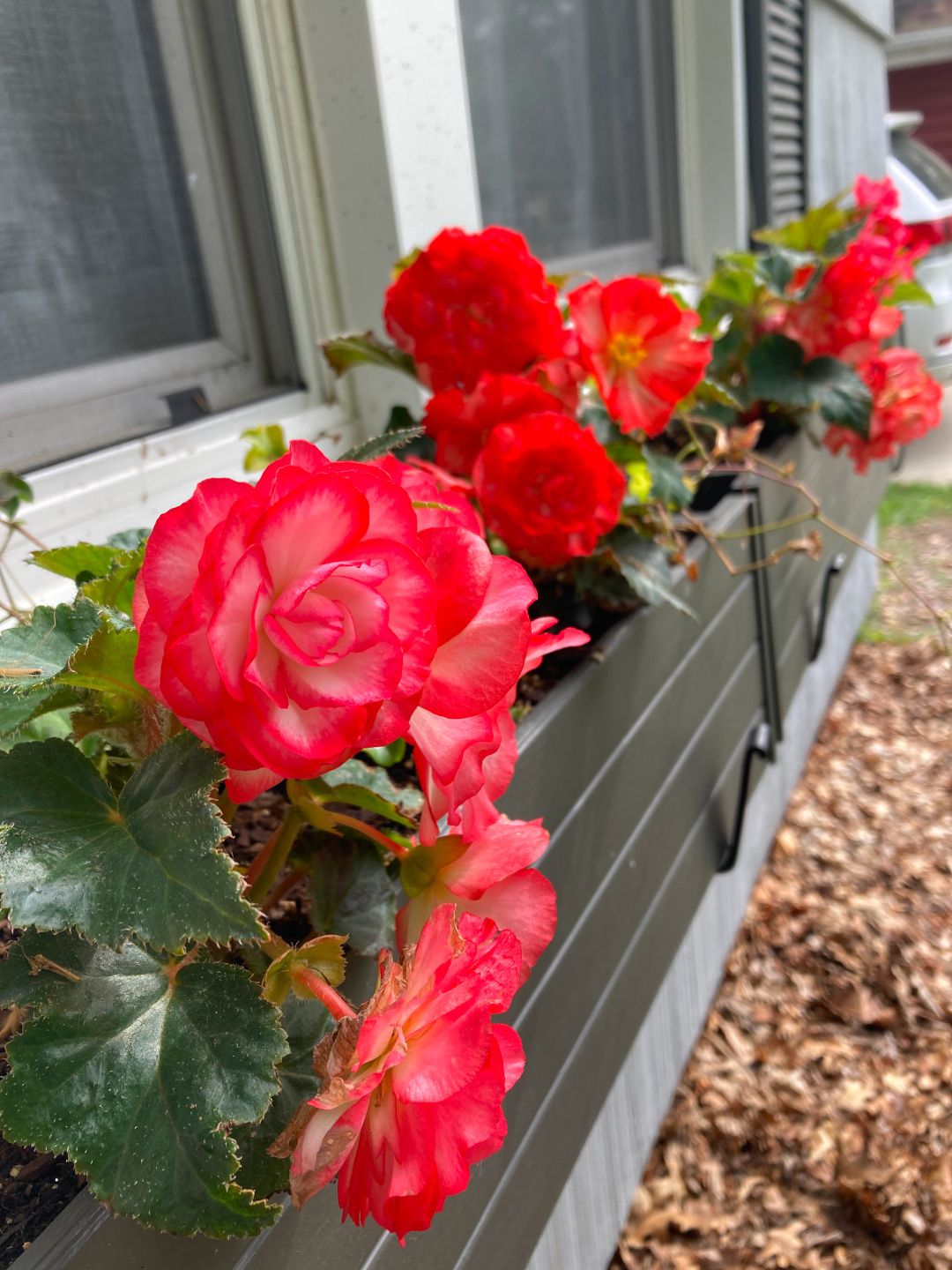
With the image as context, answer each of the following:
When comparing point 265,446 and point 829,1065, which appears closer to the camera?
point 265,446

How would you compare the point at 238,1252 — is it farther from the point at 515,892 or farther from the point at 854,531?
the point at 854,531

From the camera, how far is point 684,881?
1.33 metres

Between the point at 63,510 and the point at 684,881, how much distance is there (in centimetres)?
92

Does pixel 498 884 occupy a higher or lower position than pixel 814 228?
lower

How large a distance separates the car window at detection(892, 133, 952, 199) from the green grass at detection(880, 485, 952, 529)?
4.74 feet

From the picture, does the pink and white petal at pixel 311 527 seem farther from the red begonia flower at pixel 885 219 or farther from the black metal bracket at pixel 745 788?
the red begonia flower at pixel 885 219

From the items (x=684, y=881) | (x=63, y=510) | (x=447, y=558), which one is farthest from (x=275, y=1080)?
(x=684, y=881)

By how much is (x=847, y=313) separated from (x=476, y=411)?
860 millimetres

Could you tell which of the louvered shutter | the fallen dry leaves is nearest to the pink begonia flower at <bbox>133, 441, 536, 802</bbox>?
the fallen dry leaves

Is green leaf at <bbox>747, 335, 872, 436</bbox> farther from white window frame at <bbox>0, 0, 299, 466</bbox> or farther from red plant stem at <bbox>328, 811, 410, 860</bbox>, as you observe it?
red plant stem at <bbox>328, 811, 410, 860</bbox>

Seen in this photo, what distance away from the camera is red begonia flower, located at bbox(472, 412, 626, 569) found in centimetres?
87

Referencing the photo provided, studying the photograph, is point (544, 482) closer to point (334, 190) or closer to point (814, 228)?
point (334, 190)

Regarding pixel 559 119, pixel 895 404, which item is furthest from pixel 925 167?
pixel 895 404

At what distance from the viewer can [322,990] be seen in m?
0.44
